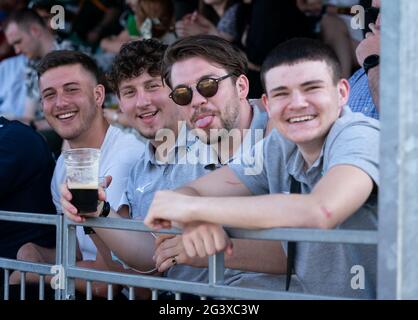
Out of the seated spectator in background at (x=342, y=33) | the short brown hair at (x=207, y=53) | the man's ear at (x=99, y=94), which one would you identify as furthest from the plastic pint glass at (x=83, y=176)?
the seated spectator in background at (x=342, y=33)

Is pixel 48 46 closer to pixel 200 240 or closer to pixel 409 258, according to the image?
pixel 200 240

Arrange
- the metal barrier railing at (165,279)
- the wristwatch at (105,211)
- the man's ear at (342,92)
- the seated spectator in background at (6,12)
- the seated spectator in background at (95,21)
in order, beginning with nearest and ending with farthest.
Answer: the metal barrier railing at (165,279) → the man's ear at (342,92) → the wristwatch at (105,211) → the seated spectator in background at (95,21) → the seated spectator in background at (6,12)

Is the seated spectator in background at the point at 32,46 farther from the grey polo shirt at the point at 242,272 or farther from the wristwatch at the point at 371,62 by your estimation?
the wristwatch at the point at 371,62

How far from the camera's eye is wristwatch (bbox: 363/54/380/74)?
159 inches

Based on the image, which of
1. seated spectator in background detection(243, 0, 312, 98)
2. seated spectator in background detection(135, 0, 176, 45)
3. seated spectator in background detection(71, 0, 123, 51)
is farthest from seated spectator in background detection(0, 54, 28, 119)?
seated spectator in background detection(243, 0, 312, 98)

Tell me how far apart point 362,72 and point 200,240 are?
190 cm

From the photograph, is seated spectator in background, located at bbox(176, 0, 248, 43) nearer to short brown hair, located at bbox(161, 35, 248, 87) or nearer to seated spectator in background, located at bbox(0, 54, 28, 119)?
seated spectator in background, located at bbox(0, 54, 28, 119)

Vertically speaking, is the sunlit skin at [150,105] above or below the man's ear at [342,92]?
above

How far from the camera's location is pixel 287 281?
3.30m

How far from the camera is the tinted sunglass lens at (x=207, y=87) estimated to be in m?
3.99

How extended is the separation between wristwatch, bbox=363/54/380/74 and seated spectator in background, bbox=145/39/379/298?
0.76 m

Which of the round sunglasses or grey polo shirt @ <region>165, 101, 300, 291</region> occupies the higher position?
the round sunglasses

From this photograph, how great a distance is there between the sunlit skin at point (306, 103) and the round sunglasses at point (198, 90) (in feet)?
2.50

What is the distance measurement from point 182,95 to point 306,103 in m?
0.91
